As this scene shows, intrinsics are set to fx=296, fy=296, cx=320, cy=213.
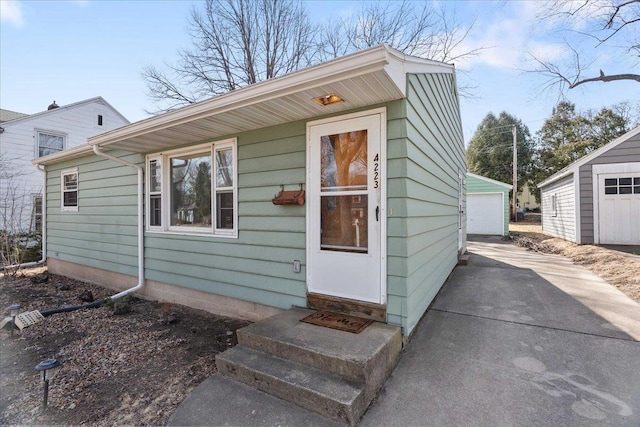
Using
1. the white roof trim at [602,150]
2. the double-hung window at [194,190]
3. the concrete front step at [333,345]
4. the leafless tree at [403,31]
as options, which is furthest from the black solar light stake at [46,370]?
the white roof trim at [602,150]

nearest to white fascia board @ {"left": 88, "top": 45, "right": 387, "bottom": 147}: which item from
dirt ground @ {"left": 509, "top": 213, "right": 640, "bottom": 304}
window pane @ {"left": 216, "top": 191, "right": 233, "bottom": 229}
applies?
window pane @ {"left": 216, "top": 191, "right": 233, "bottom": 229}

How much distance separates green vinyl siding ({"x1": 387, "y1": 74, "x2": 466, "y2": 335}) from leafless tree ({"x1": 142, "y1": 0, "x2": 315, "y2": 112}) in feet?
27.2

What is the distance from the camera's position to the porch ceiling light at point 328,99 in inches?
104

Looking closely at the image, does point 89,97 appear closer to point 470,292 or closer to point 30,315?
point 30,315

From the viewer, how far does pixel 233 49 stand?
1103 cm

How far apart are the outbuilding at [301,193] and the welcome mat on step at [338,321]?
112mm

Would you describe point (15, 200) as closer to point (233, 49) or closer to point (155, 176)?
point (155, 176)

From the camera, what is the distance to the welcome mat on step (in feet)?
8.69

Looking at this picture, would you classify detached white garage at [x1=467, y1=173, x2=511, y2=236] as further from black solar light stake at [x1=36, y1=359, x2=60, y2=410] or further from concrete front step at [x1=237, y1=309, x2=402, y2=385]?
black solar light stake at [x1=36, y1=359, x2=60, y2=410]

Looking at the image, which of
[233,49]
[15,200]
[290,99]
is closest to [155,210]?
[290,99]

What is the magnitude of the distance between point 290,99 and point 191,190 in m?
2.54

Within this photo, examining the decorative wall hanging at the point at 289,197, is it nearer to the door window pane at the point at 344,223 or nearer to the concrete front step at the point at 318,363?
the door window pane at the point at 344,223

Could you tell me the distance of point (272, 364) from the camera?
7.73ft

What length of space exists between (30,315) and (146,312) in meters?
1.40
